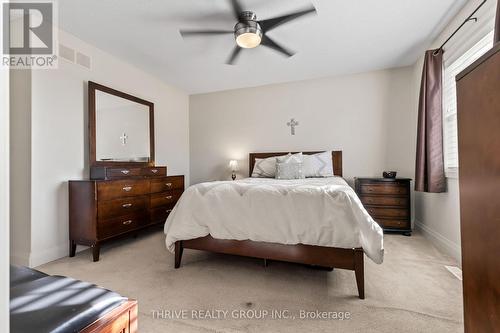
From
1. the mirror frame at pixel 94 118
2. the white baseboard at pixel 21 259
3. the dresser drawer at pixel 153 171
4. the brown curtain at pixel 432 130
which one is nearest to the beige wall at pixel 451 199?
the brown curtain at pixel 432 130

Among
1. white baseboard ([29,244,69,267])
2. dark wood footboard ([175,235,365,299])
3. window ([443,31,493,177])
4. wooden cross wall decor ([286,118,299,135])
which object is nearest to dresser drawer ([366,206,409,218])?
window ([443,31,493,177])

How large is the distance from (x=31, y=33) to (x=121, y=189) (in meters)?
1.75

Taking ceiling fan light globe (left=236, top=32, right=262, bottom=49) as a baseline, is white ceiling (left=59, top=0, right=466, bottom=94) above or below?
above

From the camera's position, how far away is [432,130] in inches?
101

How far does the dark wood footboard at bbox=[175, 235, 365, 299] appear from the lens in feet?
5.29

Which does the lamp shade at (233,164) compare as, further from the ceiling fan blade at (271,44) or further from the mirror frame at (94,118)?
the ceiling fan blade at (271,44)

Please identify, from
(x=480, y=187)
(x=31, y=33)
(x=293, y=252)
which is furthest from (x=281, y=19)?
(x=31, y=33)

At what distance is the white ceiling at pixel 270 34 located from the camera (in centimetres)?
211

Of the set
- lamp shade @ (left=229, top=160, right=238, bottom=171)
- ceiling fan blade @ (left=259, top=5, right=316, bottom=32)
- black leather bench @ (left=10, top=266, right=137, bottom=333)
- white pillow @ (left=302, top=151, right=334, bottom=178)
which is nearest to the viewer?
black leather bench @ (left=10, top=266, right=137, bottom=333)

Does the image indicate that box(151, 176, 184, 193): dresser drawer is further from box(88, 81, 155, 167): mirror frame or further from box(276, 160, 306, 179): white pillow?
box(276, 160, 306, 179): white pillow

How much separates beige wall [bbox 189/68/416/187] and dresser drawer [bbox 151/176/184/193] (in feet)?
3.36

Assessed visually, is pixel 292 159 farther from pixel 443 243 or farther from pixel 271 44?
pixel 443 243

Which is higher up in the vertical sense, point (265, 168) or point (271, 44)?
point (271, 44)

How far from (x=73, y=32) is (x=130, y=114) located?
1.08m
